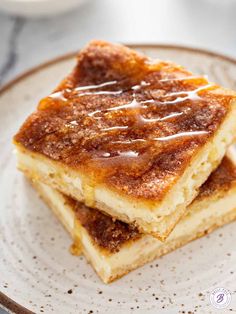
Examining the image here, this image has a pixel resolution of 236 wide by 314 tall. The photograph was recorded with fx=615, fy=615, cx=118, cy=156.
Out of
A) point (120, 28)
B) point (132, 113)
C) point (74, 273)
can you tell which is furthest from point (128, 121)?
point (120, 28)

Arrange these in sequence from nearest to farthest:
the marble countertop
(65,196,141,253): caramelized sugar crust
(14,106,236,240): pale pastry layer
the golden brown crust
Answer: (14,106,236,240): pale pastry layer, (65,196,141,253): caramelized sugar crust, the golden brown crust, the marble countertop

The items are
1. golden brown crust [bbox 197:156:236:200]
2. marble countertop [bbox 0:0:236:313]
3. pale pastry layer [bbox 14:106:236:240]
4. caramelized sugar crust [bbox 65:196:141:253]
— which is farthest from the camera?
marble countertop [bbox 0:0:236:313]

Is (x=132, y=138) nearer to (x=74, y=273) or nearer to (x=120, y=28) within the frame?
(x=74, y=273)

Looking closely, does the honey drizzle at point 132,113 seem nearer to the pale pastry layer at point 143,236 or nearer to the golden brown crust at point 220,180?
the pale pastry layer at point 143,236

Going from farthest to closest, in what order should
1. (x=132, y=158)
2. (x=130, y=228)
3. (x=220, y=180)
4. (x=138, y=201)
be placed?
(x=220, y=180) → (x=130, y=228) → (x=132, y=158) → (x=138, y=201)

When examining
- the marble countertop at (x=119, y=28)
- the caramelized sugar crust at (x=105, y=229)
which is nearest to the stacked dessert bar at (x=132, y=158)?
the caramelized sugar crust at (x=105, y=229)

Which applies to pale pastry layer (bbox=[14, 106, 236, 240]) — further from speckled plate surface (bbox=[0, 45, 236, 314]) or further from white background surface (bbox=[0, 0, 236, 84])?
white background surface (bbox=[0, 0, 236, 84])

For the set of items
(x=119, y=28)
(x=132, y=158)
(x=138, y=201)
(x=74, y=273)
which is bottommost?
(x=74, y=273)

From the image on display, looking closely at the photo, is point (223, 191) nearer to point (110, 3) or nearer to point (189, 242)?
point (189, 242)

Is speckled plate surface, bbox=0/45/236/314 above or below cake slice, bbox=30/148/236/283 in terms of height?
below

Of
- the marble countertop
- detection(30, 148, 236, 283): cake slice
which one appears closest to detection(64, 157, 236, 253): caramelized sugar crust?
detection(30, 148, 236, 283): cake slice
